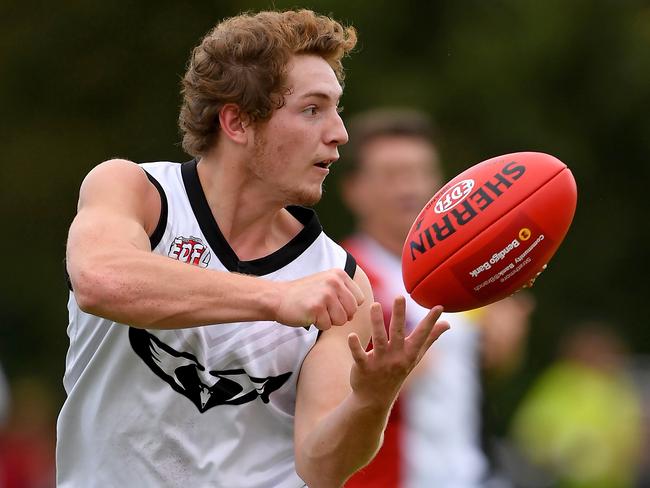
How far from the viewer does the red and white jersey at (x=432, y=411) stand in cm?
641

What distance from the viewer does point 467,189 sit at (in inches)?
185

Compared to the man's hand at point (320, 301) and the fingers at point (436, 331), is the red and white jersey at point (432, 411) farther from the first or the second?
the man's hand at point (320, 301)

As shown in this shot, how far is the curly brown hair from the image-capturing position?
500 cm

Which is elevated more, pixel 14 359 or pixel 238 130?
pixel 238 130

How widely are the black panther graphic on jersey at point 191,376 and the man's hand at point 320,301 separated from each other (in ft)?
2.66

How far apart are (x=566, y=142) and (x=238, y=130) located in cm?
906

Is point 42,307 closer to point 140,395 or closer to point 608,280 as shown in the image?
point 608,280

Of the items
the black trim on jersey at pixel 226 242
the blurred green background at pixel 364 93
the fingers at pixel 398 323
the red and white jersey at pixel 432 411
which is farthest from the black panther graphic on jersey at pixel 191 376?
the blurred green background at pixel 364 93

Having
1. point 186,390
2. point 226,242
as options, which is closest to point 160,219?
point 226,242

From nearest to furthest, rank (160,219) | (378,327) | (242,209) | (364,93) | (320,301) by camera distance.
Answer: (320,301) → (378,327) → (160,219) → (242,209) → (364,93)

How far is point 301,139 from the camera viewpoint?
4938 mm

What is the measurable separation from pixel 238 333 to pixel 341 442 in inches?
21.1

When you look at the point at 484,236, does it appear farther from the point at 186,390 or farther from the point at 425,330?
the point at 186,390

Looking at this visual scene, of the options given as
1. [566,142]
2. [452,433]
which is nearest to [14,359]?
[566,142]
